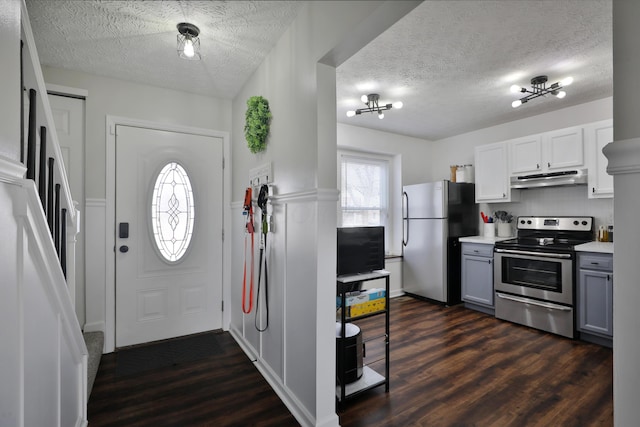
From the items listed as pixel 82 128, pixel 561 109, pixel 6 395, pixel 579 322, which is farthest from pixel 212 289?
pixel 561 109

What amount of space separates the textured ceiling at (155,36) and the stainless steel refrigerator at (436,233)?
293 cm

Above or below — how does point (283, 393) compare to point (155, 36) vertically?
below

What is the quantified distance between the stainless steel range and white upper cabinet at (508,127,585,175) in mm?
676

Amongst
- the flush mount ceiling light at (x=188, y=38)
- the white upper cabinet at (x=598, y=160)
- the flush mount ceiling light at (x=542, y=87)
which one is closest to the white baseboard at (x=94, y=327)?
the flush mount ceiling light at (x=188, y=38)

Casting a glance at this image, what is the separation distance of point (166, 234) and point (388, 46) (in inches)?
104

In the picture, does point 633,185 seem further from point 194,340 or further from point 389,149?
point 389,149

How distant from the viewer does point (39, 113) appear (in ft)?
4.64

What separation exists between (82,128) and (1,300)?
8.25 ft

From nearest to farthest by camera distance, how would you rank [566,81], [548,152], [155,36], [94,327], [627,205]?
1. [627,205]
2. [155,36]
3. [94,327]
4. [566,81]
5. [548,152]

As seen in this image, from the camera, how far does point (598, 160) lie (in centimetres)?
325

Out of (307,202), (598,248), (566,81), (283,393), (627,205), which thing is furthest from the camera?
(598,248)

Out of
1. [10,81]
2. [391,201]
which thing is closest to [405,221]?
[391,201]

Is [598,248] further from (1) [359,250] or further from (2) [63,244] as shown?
(2) [63,244]

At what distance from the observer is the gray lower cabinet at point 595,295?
2891mm
